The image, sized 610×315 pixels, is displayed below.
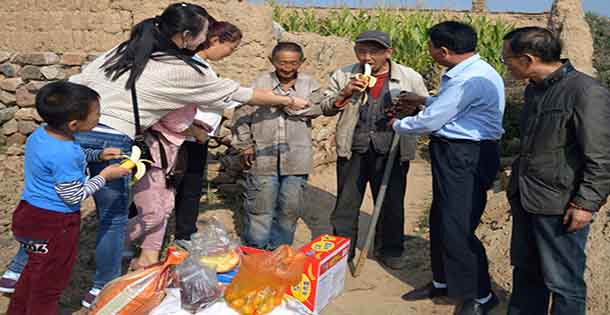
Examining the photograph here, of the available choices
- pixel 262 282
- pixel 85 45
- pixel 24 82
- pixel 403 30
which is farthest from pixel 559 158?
pixel 403 30

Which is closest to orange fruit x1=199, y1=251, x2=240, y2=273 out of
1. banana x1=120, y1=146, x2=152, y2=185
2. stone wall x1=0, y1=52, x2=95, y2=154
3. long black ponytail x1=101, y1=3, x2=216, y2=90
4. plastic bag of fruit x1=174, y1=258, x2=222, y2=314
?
plastic bag of fruit x1=174, y1=258, x2=222, y2=314

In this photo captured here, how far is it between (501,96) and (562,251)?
1076 mm

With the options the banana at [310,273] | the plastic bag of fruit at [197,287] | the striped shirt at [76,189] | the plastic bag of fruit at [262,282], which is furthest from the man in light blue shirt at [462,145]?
the striped shirt at [76,189]

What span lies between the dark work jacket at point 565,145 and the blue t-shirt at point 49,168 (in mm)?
2299

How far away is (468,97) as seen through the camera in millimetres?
3416

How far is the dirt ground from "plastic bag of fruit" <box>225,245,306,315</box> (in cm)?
85

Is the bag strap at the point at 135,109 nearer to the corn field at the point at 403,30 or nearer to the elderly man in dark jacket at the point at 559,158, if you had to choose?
the elderly man in dark jacket at the point at 559,158

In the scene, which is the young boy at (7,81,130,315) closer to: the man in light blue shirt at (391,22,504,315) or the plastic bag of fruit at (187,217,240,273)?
the plastic bag of fruit at (187,217,240,273)

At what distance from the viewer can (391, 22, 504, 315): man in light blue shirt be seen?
346cm

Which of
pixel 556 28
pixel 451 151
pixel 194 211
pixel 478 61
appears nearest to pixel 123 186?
pixel 194 211

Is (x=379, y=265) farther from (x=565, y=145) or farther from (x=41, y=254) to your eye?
(x=41, y=254)

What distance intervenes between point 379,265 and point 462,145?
4.98ft

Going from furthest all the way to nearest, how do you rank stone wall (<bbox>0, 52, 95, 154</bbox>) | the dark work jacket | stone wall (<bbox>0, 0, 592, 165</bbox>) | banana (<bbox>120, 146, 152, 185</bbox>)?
stone wall (<bbox>0, 52, 95, 154</bbox>) < stone wall (<bbox>0, 0, 592, 165</bbox>) < banana (<bbox>120, 146, 152, 185</bbox>) < the dark work jacket

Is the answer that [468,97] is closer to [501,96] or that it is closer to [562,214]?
[501,96]
